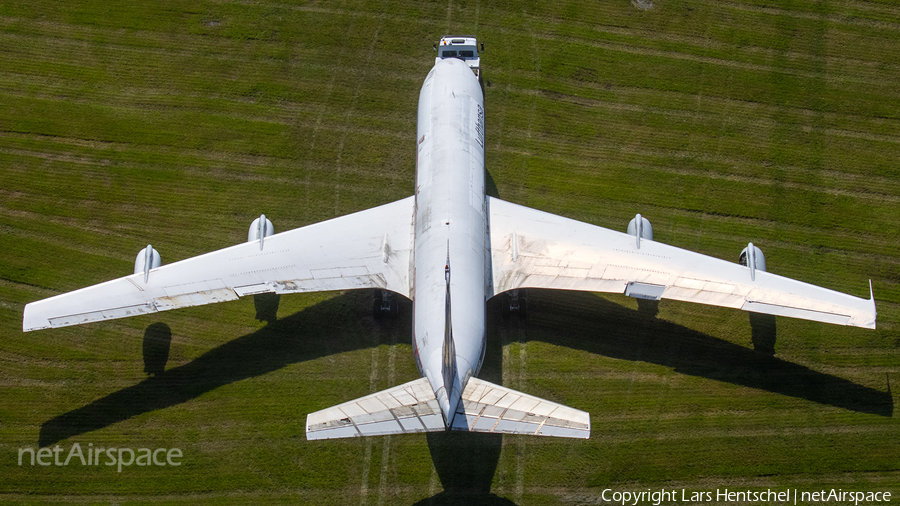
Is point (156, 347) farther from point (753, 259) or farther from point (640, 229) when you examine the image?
point (753, 259)

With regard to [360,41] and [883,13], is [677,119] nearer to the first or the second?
[883,13]

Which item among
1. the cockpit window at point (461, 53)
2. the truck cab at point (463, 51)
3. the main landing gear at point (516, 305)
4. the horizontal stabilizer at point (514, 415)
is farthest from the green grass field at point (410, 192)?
the horizontal stabilizer at point (514, 415)

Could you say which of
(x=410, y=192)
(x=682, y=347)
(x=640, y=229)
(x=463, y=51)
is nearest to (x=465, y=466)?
(x=682, y=347)

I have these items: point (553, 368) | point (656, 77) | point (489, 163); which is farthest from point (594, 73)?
point (553, 368)

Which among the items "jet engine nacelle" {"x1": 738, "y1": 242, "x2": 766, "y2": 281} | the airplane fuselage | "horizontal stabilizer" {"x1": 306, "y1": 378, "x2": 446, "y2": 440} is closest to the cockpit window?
the airplane fuselage

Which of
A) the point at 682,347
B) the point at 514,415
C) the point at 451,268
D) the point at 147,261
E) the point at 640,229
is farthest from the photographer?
the point at 682,347

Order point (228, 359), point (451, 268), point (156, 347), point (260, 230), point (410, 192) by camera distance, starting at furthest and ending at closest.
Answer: point (410, 192)
point (156, 347)
point (228, 359)
point (260, 230)
point (451, 268)

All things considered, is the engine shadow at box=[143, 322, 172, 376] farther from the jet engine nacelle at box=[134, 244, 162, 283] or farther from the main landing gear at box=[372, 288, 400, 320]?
the main landing gear at box=[372, 288, 400, 320]

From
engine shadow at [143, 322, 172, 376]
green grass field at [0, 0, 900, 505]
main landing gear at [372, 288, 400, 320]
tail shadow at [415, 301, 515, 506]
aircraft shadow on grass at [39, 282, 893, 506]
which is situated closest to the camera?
tail shadow at [415, 301, 515, 506]
